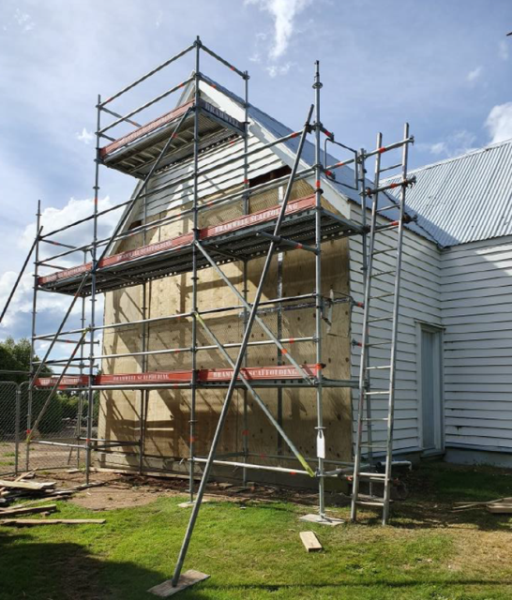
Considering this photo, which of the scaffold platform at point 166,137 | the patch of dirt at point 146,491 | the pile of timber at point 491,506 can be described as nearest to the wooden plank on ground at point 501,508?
the pile of timber at point 491,506

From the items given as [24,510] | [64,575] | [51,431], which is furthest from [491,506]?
[51,431]

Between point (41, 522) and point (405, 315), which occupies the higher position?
point (405, 315)

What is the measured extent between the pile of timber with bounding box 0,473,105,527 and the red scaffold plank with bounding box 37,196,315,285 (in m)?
4.71

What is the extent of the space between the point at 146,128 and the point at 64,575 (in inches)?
367

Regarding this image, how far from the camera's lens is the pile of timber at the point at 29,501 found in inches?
308

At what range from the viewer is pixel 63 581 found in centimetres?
571

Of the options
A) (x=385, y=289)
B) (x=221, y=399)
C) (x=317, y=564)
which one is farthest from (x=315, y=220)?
(x=317, y=564)

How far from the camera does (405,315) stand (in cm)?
1209

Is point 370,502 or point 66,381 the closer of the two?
point 370,502

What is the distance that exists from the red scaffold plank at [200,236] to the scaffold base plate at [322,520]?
450 centimetres

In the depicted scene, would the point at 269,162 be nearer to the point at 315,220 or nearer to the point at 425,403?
the point at 315,220

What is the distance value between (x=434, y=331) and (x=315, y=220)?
5800 mm

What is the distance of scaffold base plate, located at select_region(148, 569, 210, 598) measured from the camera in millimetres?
5125

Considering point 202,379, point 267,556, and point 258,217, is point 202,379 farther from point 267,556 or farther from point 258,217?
point 267,556
